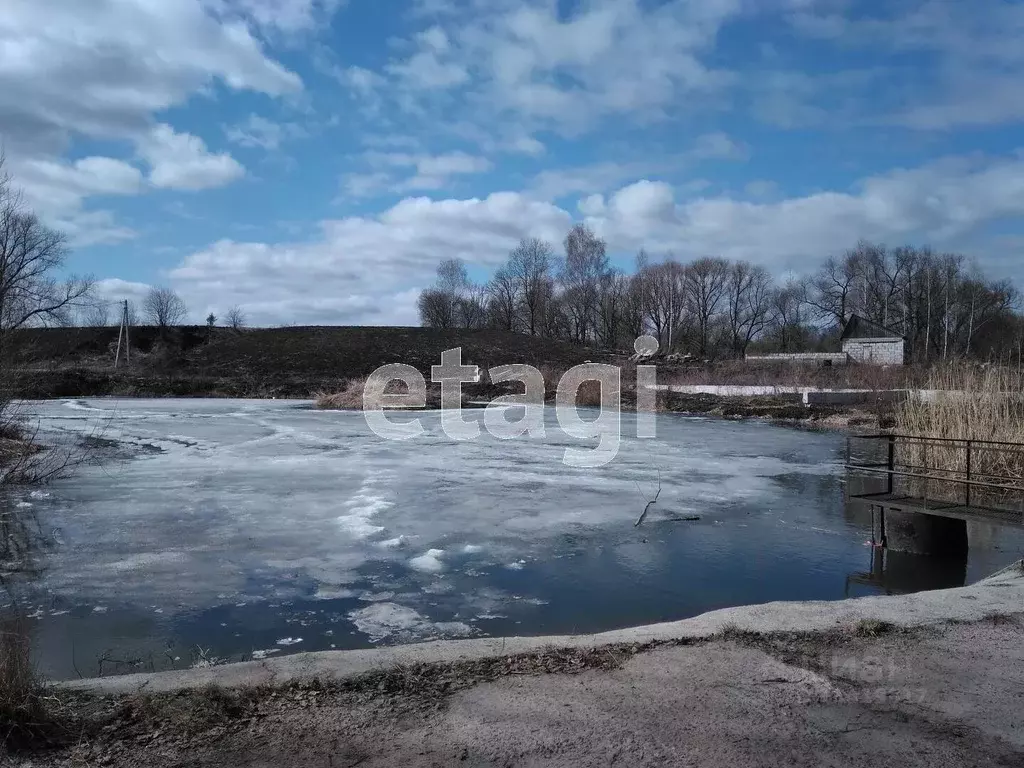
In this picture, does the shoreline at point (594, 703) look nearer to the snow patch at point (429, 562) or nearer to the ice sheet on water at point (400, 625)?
the ice sheet on water at point (400, 625)

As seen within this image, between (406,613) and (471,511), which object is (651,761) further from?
(471,511)

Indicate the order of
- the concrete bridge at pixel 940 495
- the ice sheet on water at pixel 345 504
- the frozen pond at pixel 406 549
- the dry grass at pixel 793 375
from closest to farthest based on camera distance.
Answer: the frozen pond at pixel 406 549 < the ice sheet on water at pixel 345 504 < the concrete bridge at pixel 940 495 < the dry grass at pixel 793 375

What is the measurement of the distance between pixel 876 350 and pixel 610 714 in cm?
5111

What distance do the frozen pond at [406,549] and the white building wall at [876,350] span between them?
3719 cm

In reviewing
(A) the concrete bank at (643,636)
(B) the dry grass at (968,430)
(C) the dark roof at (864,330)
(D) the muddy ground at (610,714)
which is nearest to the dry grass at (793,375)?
(C) the dark roof at (864,330)

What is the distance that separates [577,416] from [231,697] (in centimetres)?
2238

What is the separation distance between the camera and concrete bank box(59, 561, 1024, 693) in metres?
3.99

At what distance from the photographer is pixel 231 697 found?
11.9ft

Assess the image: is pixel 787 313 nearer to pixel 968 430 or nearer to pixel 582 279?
pixel 582 279

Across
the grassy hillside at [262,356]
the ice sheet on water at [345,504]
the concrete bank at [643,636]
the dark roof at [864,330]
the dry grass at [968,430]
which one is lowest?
the ice sheet on water at [345,504]

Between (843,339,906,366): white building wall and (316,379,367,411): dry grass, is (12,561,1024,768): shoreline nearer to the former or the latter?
(316,379,367,411): dry grass

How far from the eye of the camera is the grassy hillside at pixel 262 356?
134 feet

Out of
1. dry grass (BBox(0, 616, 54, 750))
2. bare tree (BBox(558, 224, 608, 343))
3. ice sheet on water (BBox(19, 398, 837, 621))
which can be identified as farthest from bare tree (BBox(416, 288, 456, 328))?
dry grass (BBox(0, 616, 54, 750))

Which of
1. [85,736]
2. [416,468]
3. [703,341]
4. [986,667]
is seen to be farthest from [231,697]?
[703,341]
